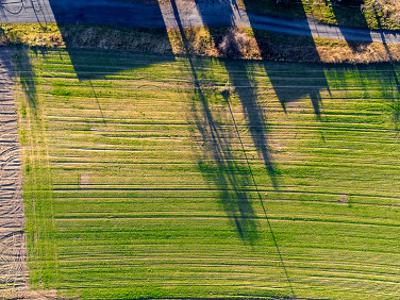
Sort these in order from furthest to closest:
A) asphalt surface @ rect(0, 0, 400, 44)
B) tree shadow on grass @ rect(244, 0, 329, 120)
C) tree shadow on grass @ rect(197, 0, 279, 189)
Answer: tree shadow on grass @ rect(244, 0, 329, 120) < tree shadow on grass @ rect(197, 0, 279, 189) < asphalt surface @ rect(0, 0, 400, 44)

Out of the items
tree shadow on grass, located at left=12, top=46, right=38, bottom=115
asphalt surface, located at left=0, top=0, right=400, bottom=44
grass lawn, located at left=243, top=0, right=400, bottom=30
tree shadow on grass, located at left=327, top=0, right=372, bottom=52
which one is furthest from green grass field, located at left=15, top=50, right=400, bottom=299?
grass lawn, located at left=243, top=0, right=400, bottom=30

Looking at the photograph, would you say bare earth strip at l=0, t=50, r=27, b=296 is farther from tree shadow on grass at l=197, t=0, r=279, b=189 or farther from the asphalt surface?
tree shadow on grass at l=197, t=0, r=279, b=189

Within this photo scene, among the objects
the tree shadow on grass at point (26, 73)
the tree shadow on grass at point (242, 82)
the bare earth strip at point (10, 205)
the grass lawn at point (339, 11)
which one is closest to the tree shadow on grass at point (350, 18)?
the grass lawn at point (339, 11)

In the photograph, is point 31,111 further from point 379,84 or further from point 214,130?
point 379,84

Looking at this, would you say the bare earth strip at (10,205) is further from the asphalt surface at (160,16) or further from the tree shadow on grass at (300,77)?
the tree shadow on grass at (300,77)

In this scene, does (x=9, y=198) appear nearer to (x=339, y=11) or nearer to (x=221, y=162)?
(x=221, y=162)

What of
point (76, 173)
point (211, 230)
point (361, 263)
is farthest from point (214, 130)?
point (361, 263)
